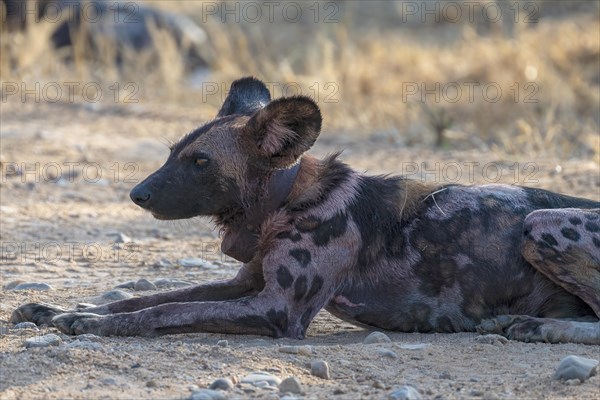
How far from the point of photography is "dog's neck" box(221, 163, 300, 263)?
5.64 m

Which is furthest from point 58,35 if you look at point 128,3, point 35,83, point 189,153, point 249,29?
point 189,153

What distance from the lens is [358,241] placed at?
5.61 metres

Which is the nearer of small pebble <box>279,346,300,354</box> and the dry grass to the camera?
small pebble <box>279,346,300,354</box>

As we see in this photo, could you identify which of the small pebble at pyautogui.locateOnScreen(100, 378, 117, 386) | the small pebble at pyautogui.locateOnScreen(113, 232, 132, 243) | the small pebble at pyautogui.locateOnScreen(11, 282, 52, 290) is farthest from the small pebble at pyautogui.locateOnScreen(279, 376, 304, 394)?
the small pebble at pyautogui.locateOnScreen(113, 232, 132, 243)

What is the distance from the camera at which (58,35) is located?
639 inches

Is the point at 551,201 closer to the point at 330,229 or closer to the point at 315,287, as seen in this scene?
the point at 330,229

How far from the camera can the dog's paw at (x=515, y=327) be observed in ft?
17.6

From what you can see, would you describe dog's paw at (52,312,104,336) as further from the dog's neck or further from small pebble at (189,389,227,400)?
small pebble at (189,389,227,400)

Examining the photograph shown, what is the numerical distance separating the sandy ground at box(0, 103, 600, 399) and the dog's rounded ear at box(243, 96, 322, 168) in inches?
35.4

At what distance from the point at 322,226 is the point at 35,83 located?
8.43m

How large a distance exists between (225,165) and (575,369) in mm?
2028

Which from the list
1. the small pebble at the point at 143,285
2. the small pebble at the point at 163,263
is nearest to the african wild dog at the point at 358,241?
the small pebble at the point at 143,285

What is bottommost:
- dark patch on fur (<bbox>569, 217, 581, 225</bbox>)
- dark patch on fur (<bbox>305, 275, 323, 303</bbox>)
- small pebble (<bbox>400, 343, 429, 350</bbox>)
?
small pebble (<bbox>400, 343, 429, 350</bbox>)

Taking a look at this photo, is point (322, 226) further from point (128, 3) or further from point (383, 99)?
point (128, 3)
